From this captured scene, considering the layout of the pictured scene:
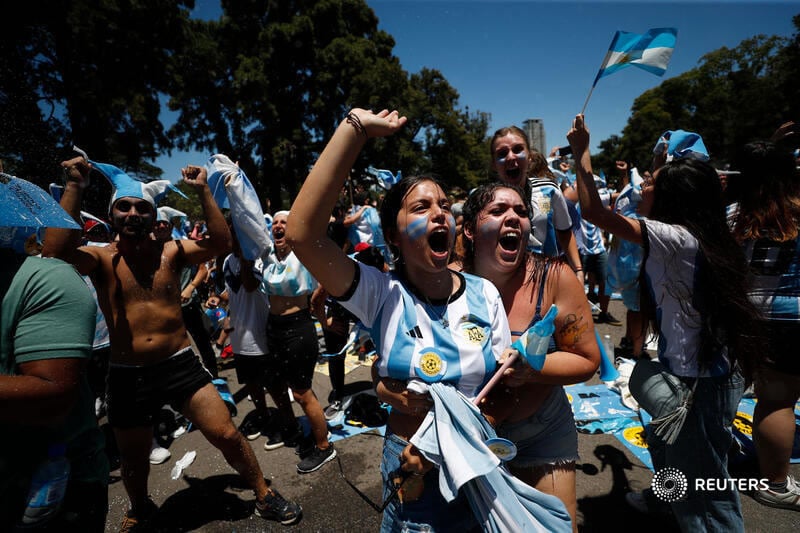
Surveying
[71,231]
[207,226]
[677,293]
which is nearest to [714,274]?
[677,293]

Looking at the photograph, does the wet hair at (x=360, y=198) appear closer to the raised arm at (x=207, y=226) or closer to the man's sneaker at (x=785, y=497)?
the raised arm at (x=207, y=226)

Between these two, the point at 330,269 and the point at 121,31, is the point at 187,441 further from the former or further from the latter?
the point at 121,31

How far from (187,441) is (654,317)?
4.45 metres

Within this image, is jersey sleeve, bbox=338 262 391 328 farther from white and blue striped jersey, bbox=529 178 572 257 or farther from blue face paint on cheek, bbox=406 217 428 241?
white and blue striped jersey, bbox=529 178 572 257

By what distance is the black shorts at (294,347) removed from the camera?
3.44m

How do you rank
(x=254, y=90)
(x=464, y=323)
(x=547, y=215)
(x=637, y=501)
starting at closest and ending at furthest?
(x=464, y=323) < (x=637, y=501) < (x=547, y=215) < (x=254, y=90)

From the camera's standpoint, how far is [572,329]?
1.75 m

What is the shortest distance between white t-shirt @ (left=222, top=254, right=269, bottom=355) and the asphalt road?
107 centimetres

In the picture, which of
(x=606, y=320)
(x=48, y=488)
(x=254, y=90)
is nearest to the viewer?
(x=48, y=488)

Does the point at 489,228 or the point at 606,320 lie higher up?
the point at 489,228

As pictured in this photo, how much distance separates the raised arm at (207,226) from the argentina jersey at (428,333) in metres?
1.69

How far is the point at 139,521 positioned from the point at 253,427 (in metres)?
1.54

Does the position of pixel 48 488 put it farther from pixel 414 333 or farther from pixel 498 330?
pixel 498 330

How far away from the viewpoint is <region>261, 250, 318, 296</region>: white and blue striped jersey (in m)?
3.37
